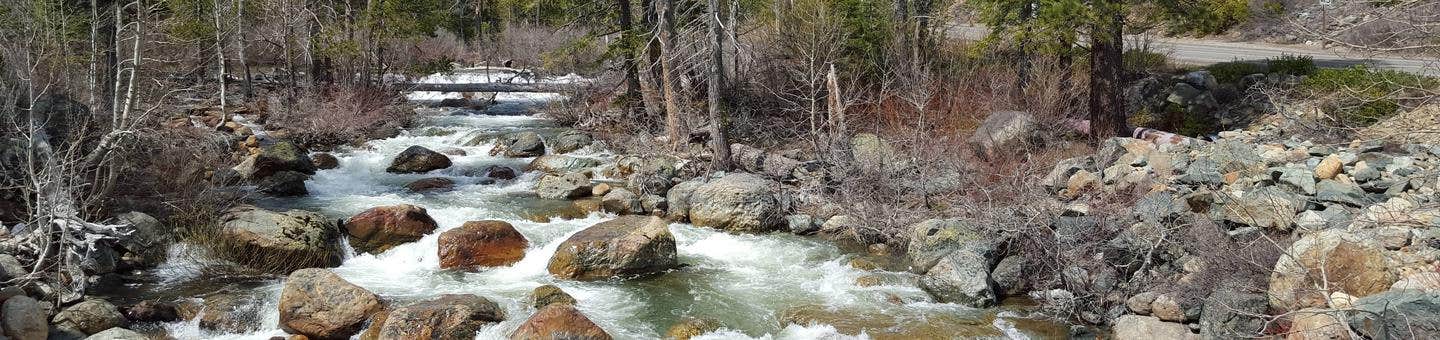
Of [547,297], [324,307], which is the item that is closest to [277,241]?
[324,307]

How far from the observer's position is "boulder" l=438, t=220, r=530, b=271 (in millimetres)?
11562

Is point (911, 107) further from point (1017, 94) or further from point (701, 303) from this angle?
point (701, 303)

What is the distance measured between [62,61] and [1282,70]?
19.2m

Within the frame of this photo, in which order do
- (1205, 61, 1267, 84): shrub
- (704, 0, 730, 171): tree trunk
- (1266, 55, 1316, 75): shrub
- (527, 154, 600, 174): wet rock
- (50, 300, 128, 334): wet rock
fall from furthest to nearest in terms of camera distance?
(527, 154, 600, 174): wet rock → (1205, 61, 1267, 84): shrub → (1266, 55, 1316, 75): shrub → (704, 0, 730, 171): tree trunk → (50, 300, 128, 334): wet rock

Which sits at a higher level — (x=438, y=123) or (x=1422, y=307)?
(x=438, y=123)

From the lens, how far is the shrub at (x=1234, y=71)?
17531 millimetres

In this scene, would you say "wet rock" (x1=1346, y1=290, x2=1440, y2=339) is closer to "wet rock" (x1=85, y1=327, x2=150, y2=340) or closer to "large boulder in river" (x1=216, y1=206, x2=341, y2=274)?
"wet rock" (x1=85, y1=327, x2=150, y2=340)

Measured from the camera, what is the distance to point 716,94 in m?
16.0

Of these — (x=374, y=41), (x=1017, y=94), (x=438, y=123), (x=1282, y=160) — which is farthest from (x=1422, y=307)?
(x=374, y=41)

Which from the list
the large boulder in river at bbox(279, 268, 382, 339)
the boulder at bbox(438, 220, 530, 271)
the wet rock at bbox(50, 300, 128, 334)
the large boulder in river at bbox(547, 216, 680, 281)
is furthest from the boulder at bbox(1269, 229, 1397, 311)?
the wet rock at bbox(50, 300, 128, 334)

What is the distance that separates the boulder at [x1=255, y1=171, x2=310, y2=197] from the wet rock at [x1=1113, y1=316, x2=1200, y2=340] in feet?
39.4

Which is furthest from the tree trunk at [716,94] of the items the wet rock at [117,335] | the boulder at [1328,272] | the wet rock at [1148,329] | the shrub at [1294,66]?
the shrub at [1294,66]

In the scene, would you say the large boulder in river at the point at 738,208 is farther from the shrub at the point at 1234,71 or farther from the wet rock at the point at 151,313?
the shrub at the point at 1234,71

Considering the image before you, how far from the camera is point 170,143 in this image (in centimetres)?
1281
